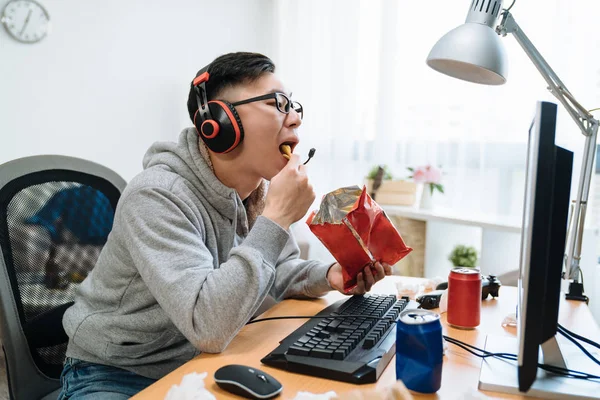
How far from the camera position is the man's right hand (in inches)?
40.8

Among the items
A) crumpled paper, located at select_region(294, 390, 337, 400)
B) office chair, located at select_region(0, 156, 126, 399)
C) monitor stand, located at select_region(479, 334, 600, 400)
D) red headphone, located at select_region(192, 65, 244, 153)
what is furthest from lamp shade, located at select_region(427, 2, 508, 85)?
office chair, located at select_region(0, 156, 126, 399)

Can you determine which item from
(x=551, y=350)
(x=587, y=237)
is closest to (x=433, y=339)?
(x=551, y=350)

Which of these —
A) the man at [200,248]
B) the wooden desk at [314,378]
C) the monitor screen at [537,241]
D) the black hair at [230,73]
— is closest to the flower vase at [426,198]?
the wooden desk at [314,378]

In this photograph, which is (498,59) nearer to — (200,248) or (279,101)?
(279,101)

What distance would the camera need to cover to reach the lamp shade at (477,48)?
1056 mm

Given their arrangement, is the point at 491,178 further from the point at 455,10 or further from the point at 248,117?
the point at 248,117

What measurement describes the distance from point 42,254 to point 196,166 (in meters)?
0.37

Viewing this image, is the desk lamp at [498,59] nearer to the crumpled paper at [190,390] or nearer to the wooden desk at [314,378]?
the wooden desk at [314,378]

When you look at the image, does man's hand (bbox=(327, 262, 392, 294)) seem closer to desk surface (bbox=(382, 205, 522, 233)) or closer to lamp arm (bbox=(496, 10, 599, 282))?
lamp arm (bbox=(496, 10, 599, 282))

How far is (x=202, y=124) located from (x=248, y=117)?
105 millimetres

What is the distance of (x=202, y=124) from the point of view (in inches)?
43.8

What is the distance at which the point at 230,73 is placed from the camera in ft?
3.87

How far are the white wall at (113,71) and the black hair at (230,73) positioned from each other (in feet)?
5.13

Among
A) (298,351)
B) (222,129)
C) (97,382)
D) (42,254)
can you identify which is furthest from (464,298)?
(42,254)
